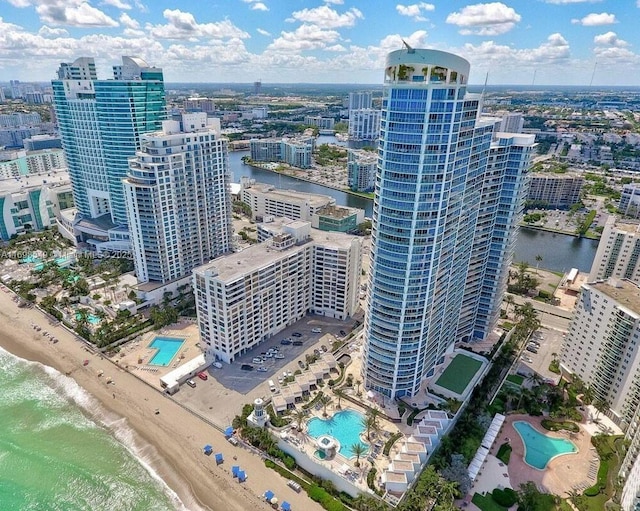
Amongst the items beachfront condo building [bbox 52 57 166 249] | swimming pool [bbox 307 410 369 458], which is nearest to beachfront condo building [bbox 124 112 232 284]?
beachfront condo building [bbox 52 57 166 249]

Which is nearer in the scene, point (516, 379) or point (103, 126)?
point (516, 379)

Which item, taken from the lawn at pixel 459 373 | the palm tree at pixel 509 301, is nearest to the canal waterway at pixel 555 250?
the palm tree at pixel 509 301

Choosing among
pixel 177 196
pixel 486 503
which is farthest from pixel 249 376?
pixel 177 196

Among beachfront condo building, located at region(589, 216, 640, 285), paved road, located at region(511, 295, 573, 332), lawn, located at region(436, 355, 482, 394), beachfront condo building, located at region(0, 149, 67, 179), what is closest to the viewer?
lawn, located at region(436, 355, 482, 394)

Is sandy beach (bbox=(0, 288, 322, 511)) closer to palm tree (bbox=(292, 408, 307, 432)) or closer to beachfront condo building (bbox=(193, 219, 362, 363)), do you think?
palm tree (bbox=(292, 408, 307, 432))

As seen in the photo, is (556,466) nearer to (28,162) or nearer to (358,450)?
(358,450)

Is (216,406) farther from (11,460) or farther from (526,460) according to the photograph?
(526,460)

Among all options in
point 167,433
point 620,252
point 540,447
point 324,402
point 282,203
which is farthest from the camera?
point 282,203
